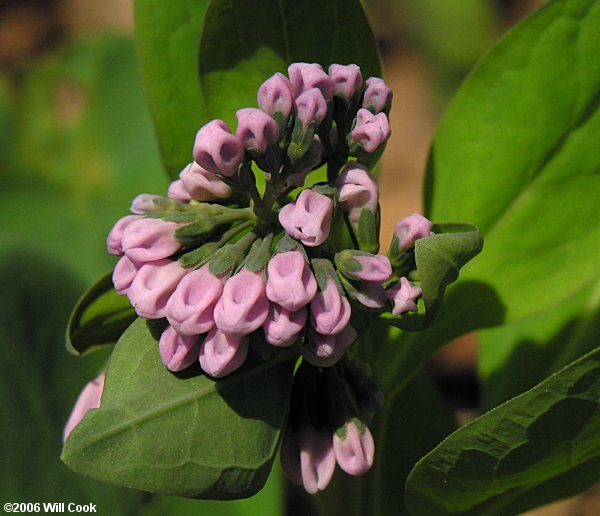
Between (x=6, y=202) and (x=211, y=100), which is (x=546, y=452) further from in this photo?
(x=6, y=202)

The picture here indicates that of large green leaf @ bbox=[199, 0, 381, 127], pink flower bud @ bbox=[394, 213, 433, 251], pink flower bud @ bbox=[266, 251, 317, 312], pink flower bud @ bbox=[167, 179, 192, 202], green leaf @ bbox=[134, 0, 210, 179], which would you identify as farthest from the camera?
green leaf @ bbox=[134, 0, 210, 179]

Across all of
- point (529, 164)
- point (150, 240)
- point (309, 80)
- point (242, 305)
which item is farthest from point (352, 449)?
point (529, 164)

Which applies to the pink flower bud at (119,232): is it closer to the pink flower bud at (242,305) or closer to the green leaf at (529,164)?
the pink flower bud at (242,305)

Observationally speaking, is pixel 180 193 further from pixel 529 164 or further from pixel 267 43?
pixel 529 164

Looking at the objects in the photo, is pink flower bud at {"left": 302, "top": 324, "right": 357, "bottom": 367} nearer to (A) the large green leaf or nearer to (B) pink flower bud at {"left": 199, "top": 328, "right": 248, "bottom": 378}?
(B) pink flower bud at {"left": 199, "top": 328, "right": 248, "bottom": 378}

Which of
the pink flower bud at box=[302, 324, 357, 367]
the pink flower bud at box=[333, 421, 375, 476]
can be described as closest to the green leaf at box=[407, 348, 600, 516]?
the pink flower bud at box=[333, 421, 375, 476]

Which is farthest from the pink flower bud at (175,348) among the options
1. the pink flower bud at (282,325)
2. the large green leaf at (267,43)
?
the large green leaf at (267,43)

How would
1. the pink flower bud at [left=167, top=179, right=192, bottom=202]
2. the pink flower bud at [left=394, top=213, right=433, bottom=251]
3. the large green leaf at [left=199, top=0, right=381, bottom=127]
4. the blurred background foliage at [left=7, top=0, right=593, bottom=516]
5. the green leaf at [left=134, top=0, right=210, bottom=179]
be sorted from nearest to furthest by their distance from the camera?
the pink flower bud at [left=394, top=213, right=433, bottom=251]
the pink flower bud at [left=167, top=179, right=192, bottom=202]
the large green leaf at [left=199, top=0, right=381, bottom=127]
the green leaf at [left=134, top=0, right=210, bottom=179]
the blurred background foliage at [left=7, top=0, right=593, bottom=516]

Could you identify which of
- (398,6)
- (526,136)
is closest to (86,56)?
(398,6)
